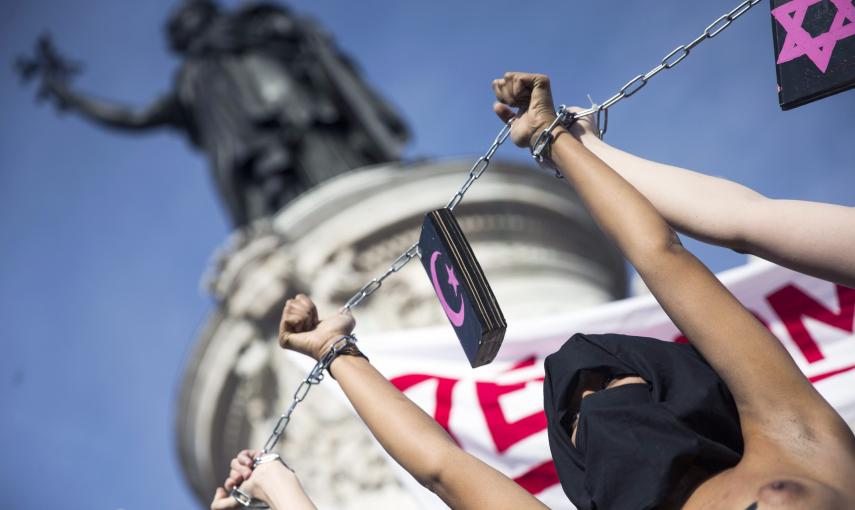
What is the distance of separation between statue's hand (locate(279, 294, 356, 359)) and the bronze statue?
811 cm

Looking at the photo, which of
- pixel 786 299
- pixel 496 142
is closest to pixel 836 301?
pixel 786 299

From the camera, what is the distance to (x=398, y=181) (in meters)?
8.31

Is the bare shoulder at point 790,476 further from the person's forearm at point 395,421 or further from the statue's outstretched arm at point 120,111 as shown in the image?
the statue's outstretched arm at point 120,111

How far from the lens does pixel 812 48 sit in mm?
2379

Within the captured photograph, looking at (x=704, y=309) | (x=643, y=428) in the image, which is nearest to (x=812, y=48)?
(x=704, y=309)

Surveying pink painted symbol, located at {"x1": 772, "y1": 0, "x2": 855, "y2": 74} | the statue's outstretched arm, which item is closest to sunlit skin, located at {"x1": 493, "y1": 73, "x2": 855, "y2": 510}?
pink painted symbol, located at {"x1": 772, "y1": 0, "x2": 855, "y2": 74}

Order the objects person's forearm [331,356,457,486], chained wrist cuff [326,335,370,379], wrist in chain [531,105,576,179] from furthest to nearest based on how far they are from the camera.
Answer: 1. chained wrist cuff [326,335,370,379]
2. wrist in chain [531,105,576,179]
3. person's forearm [331,356,457,486]

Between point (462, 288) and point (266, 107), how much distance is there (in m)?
9.35

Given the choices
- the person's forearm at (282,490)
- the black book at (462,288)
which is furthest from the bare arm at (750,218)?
the person's forearm at (282,490)

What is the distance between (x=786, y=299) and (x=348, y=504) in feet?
12.9

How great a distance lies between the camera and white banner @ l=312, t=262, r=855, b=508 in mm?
3762

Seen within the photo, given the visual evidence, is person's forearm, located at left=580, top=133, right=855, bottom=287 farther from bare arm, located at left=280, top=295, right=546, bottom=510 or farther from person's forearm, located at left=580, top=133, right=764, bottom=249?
bare arm, located at left=280, top=295, right=546, bottom=510

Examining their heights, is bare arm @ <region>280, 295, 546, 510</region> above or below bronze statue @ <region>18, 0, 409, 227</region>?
below

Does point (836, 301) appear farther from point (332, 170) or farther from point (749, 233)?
point (332, 170)
